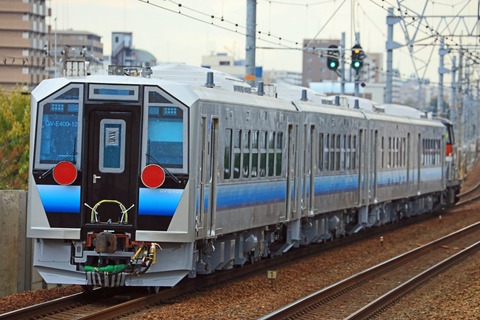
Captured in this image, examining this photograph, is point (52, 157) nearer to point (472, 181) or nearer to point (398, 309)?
point (398, 309)

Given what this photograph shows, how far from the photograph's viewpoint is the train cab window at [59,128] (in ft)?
51.5

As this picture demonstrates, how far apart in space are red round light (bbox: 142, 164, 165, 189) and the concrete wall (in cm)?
300

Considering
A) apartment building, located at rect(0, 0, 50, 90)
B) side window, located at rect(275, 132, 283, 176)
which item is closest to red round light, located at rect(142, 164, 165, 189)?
side window, located at rect(275, 132, 283, 176)

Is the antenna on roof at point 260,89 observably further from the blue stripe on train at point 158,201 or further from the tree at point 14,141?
the tree at point 14,141

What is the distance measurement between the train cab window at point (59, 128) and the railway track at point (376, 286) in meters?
3.32

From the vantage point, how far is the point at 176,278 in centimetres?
1608

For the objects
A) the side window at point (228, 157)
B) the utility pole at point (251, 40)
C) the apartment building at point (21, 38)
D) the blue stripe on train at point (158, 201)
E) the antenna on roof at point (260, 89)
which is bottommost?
the blue stripe on train at point (158, 201)

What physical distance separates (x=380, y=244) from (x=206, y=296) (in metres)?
11.8

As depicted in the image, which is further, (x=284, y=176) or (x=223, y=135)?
(x=284, y=176)

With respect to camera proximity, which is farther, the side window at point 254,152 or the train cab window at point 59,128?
the side window at point 254,152

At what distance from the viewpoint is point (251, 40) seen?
85.7ft

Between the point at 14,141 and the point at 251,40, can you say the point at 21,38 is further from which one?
the point at 251,40

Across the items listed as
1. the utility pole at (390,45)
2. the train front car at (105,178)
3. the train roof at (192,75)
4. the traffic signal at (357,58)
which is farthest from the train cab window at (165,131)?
the utility pole at (390,45)

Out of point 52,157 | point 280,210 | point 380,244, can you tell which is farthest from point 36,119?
point 380,244
